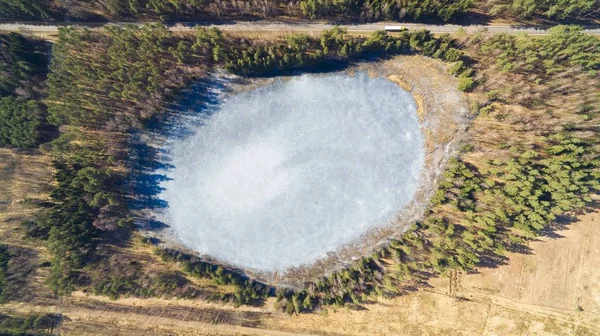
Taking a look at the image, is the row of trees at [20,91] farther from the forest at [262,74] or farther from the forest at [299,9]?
the forest at [299,9]

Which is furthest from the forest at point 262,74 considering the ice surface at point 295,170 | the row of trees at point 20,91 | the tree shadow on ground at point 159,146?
the ice surface at point 295,170

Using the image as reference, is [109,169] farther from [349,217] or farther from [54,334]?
[349,217]

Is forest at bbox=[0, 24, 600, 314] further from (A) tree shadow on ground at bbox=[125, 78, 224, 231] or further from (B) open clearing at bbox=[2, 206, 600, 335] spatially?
(B) open clearing at bbox=[2, 206, 600, 335]

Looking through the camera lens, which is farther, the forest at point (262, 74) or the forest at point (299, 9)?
the forest at point (262, 74)

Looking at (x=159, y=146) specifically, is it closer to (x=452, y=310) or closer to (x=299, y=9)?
(x=299, y=9)

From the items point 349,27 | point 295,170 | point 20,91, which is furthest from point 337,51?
point 20,91
